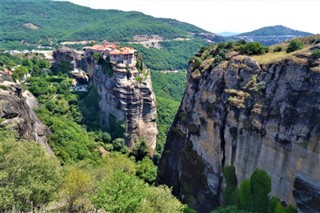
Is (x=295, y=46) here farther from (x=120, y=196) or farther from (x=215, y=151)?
(x=120, y=196)

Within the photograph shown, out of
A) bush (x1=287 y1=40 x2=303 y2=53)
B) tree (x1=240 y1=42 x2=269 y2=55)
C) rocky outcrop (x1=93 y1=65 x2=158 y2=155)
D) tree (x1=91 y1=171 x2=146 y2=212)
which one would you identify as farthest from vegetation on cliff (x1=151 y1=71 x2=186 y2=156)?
tree (x1=91 y1=171 x2=146 y2=212)

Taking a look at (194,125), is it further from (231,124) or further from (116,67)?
(116,67)

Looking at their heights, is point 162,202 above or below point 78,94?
above

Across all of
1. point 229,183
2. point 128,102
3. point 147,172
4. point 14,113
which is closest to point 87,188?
point 229,183

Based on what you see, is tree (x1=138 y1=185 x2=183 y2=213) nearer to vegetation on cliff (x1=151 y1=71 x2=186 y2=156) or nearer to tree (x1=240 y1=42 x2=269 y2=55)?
tree (x1=240 y1=42 x2=269 y2=55)

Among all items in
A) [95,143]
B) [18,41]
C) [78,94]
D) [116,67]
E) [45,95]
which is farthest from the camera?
[18,41]

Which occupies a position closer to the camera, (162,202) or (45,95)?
(162,202)

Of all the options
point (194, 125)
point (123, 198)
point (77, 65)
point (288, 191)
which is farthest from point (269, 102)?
point (77, 65)
